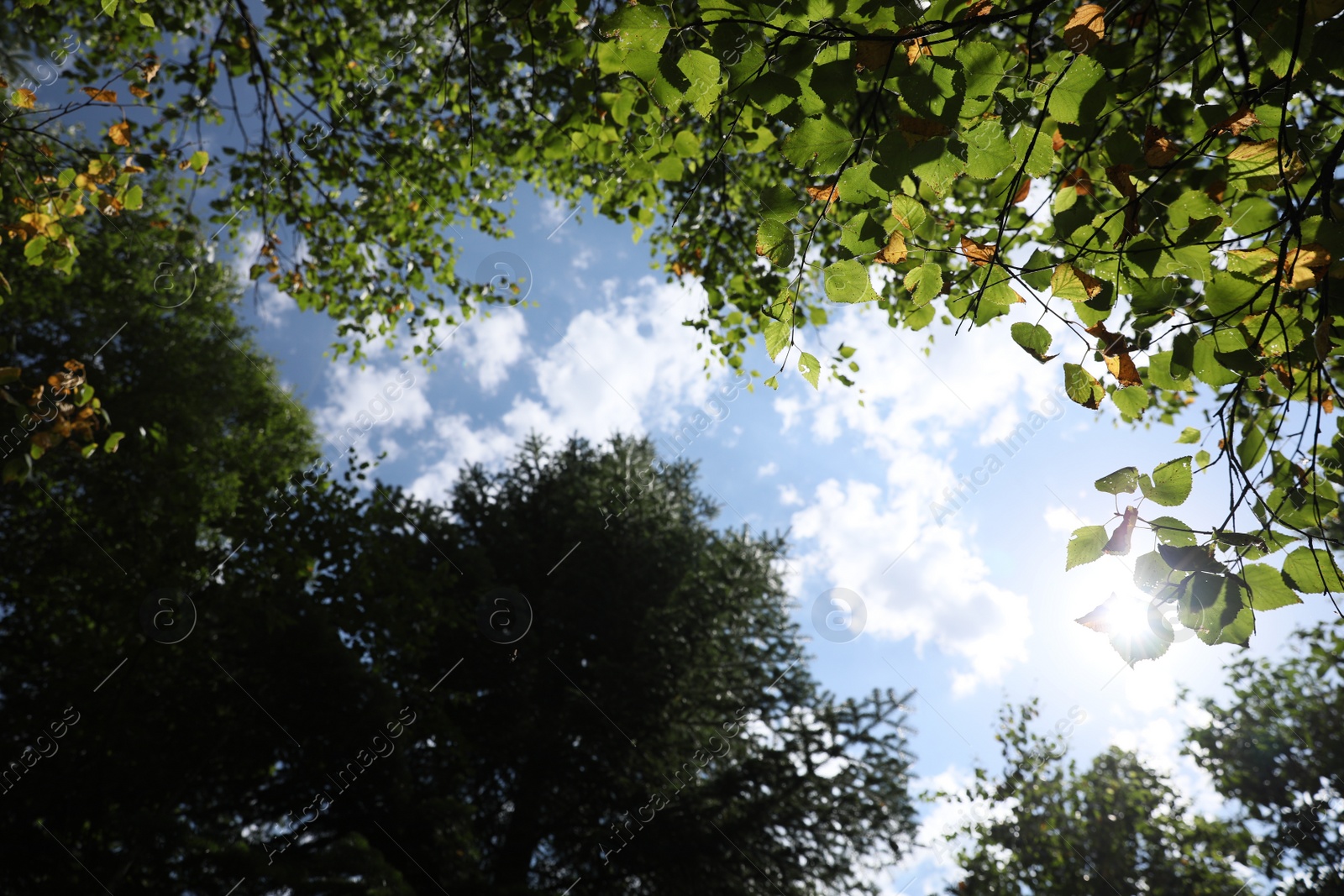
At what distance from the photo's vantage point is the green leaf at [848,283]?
160 cm

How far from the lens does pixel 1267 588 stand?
5.24ft

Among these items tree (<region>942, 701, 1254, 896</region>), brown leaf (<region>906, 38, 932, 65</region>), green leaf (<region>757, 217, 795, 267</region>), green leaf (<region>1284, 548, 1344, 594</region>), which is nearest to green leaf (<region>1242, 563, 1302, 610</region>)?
green leaf (<region>1284, 548, 1344, 594</region>)

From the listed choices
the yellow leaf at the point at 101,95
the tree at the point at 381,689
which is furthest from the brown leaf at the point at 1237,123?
the tree at the point at 381,689

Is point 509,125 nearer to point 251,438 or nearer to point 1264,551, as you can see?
point 1264,551

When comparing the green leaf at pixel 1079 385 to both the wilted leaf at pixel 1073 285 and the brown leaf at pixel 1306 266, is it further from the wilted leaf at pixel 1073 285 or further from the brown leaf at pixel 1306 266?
the brown leaf at pixel 1306 266

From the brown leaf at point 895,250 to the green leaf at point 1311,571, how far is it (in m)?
1.23

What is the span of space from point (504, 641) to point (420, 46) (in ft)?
33.8

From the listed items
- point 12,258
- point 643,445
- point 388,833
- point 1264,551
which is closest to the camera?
point 1264,551

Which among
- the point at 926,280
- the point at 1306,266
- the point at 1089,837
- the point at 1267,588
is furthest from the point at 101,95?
the point at 1089,837

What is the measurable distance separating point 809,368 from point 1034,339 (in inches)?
23.0

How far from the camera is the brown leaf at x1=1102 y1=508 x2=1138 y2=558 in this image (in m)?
1.58

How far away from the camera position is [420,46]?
19.5 ft

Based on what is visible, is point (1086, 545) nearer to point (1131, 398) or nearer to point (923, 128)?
point (1131, 398)

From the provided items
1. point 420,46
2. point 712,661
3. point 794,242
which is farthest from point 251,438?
point 794,242
